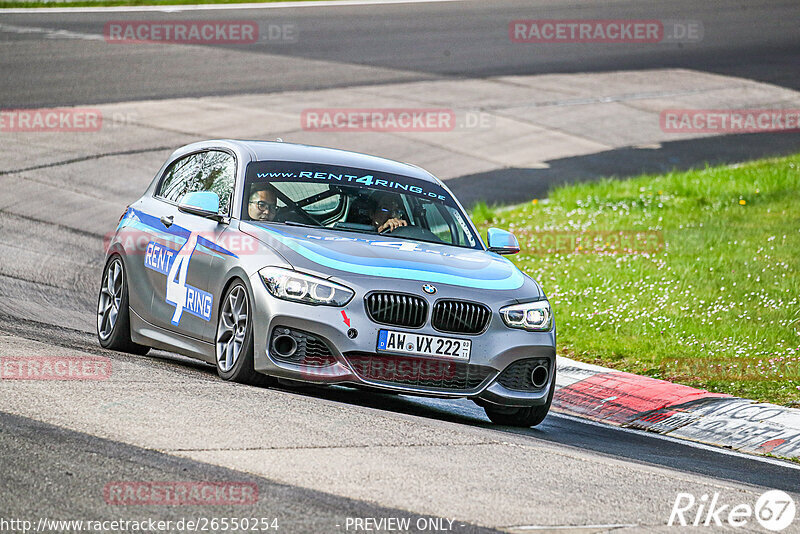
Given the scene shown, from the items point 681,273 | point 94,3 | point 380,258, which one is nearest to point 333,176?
point 380,258

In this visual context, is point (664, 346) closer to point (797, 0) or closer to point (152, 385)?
point (152, 385)

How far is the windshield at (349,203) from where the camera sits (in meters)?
9.09

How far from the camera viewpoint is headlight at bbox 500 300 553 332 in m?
8.40

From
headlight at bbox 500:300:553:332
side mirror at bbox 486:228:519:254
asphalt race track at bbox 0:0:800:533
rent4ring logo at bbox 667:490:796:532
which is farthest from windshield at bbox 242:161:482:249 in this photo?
rent4ring logo at bbox 667:490:796:532

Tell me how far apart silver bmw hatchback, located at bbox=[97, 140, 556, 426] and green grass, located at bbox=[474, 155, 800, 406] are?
9.70 ft

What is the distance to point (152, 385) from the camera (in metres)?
7.96

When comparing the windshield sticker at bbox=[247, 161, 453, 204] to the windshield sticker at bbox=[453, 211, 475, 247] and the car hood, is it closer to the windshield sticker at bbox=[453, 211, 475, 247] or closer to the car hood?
the windshield sticker at bbox=[453, 211, 475, 247]

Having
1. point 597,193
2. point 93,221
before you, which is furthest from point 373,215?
point 597,193

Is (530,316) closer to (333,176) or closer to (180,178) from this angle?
(333,176)

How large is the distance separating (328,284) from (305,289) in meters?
0.15

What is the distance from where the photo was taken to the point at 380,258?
8.34 m

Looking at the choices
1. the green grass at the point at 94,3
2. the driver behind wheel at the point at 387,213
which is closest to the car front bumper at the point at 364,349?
the driver behind wheel at the point at 387,213

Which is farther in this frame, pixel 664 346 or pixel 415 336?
pixel 664 346

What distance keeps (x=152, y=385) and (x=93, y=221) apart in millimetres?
9004
